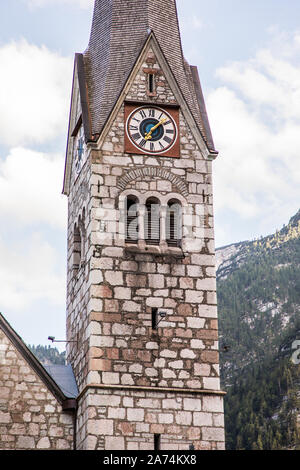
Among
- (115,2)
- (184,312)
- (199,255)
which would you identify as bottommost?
(184,312)

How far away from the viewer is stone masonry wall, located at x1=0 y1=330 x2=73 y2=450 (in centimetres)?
2570

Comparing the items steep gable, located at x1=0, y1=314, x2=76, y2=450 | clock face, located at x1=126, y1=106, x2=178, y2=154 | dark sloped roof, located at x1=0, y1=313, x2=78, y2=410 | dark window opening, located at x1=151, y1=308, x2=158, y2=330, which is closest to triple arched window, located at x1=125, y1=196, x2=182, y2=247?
clock face, located at x1=126, y1=106, x2=178, y2=154

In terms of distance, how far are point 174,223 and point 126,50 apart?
5740mm

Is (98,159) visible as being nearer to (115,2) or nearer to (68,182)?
(68,182)

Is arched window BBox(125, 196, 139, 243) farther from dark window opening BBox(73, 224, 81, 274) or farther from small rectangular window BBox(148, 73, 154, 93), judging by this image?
small rectangular window BBox(148, 73, 154, 93)

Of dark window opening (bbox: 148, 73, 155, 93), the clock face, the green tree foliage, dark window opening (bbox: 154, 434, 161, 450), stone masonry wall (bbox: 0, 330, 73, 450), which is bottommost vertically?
dark window opening (bbox: 154, 434, 161, 450)

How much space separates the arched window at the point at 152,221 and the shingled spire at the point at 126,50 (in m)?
2.52

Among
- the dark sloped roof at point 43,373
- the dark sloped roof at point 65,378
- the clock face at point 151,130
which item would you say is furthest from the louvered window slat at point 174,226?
the dark sloped roof at point 43,373

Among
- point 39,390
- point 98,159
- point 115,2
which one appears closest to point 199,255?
point 98,159

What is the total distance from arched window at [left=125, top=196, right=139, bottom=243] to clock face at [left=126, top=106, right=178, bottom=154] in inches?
59.3

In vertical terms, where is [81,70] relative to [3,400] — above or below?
above

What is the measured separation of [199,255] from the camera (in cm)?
2753

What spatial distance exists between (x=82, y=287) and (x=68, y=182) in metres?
4.96

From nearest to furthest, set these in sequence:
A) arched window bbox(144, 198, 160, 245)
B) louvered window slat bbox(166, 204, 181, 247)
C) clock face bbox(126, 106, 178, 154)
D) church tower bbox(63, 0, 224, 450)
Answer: church tower bbox(63, 0, 224, 450), arched window bbox(144, 198, 160, 245), louvered window slat bbox(166, 204, 181, 247), clock face bbox(126, 106, 178, 154)
